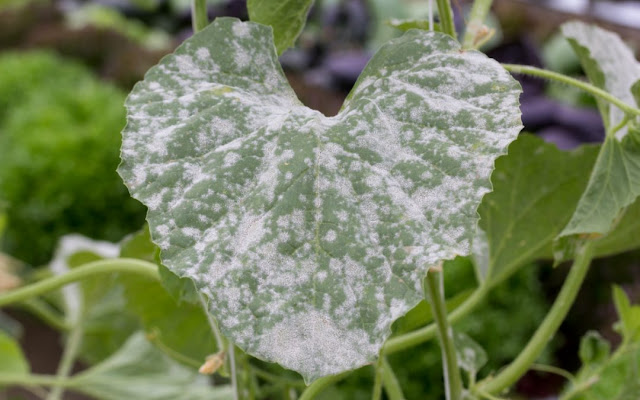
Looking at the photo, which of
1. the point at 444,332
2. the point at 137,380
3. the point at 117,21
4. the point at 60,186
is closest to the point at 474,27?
the point at 444,332

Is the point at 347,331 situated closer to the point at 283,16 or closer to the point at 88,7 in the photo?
the point at 283,16

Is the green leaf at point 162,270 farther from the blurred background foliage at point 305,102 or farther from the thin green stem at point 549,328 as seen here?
the thin green stem at point 549,328

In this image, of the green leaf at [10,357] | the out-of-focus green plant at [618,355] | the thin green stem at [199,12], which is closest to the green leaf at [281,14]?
the thin green stem at [199,12]

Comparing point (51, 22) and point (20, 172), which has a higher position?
point (20, 172)

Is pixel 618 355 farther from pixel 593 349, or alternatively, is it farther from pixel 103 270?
pixel 103 270

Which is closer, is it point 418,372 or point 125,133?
point 125,133

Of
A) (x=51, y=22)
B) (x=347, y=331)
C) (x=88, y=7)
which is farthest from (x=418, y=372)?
(x=88, y=7)
